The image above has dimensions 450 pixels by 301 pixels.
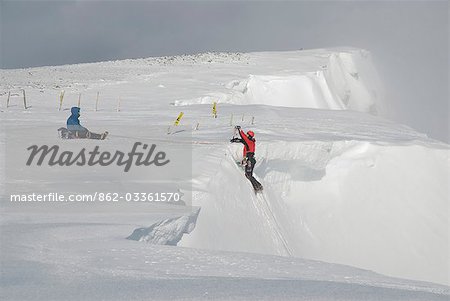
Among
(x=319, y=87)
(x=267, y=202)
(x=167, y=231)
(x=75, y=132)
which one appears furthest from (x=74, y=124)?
(x=319, y=87)

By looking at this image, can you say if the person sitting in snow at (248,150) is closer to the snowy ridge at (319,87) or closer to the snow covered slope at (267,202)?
the snow covered slope at (267,202)

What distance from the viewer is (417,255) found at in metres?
Answer: 20.2

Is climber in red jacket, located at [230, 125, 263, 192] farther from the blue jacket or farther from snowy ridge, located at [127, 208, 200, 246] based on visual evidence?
snowy ridge, located at [127, 208, 200, 246]

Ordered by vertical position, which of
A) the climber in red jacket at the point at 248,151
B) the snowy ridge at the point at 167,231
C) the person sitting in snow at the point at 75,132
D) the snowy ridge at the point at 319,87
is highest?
the snowy ridge at the point at 319,87

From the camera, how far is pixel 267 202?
1717 cm

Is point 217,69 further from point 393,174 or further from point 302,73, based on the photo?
point 393,174

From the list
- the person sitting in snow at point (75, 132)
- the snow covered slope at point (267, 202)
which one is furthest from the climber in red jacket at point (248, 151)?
the person sitting in snow at point (75, 132)

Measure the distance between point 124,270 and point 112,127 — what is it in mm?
14306

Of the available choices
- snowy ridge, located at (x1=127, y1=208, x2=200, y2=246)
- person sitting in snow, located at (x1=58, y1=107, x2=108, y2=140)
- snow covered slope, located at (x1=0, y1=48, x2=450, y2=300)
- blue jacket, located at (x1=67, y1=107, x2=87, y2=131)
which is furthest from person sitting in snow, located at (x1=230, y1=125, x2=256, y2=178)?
snowy ridge, located at (x1=127, y1=208, x2=200, y2=246)

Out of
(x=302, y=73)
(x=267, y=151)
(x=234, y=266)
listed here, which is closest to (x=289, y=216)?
(x=267, y=151)

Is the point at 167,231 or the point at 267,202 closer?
the point at 167,231

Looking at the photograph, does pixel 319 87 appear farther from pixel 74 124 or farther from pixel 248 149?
pixel 248 149

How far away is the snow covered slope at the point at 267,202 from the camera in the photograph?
23.5 feet

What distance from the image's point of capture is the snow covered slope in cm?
718
